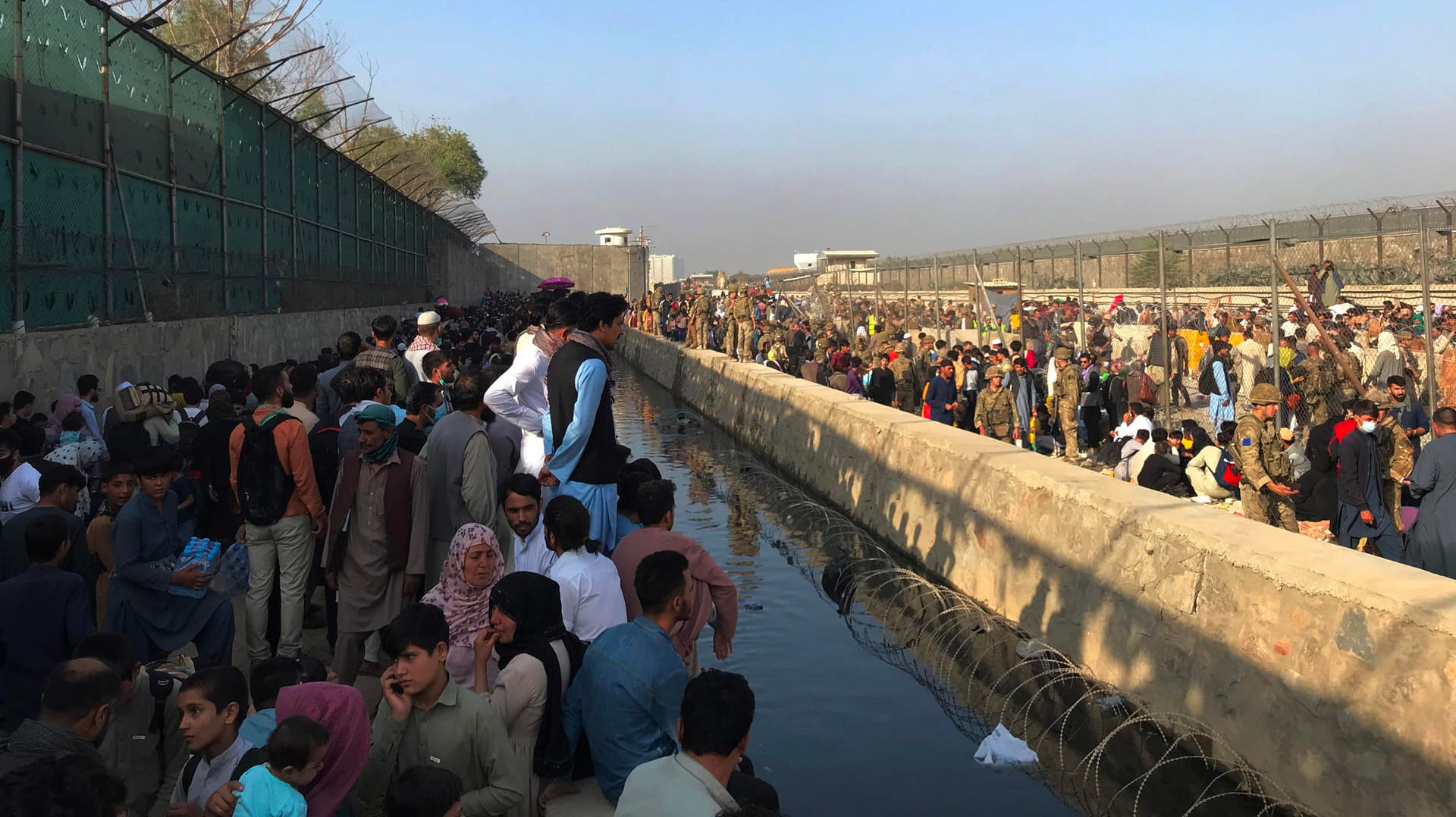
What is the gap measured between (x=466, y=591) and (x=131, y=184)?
1205 cm

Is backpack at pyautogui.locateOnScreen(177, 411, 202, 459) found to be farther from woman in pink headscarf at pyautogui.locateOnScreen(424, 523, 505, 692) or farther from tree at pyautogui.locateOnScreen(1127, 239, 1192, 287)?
tree at pyautogui.locateOnScreen(1127, 239, 1192, 287)

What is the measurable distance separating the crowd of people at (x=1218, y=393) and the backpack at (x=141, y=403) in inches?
308

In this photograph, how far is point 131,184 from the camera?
1491 centimetres

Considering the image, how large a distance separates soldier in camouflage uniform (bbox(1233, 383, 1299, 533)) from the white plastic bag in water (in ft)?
12.8

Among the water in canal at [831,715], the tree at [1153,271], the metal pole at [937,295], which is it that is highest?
the tree at [1153,271]

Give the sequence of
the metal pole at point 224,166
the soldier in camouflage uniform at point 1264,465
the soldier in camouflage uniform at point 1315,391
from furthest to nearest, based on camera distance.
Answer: the metal pole at point 224,166 < the soldier in camouflage uniform at point 1315,391 < the soldier in camouflage uniform at point 1264,465

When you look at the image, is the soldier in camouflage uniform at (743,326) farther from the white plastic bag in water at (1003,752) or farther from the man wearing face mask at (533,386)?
the white plastic bag in water at (1003,752)

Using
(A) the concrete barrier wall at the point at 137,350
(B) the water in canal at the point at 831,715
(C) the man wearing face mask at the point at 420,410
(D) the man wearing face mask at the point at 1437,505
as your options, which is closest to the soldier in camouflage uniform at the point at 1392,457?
(D) the man wearing face mask at the point at 1437,505

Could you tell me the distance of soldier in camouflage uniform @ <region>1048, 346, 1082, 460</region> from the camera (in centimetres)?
A: 1602

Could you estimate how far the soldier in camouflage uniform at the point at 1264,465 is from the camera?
9.79 meters

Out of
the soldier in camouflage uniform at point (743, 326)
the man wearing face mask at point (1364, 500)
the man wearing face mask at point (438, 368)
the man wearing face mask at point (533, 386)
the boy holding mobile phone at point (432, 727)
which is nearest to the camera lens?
the boy holding mobile phone at point (432, 727)

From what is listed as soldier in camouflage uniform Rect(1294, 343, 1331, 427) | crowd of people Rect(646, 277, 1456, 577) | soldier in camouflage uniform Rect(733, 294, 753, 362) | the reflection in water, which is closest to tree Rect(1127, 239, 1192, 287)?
crowd of people Rect(646, 277, 1456, 577)

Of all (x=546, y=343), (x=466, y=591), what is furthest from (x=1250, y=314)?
(x=466, y=591)

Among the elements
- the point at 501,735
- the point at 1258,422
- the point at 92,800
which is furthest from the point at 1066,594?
the point at 92,800
